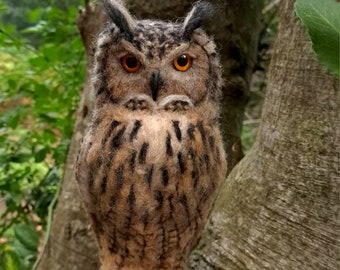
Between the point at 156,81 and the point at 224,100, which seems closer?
the point at 156,81

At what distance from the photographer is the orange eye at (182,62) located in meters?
0.55

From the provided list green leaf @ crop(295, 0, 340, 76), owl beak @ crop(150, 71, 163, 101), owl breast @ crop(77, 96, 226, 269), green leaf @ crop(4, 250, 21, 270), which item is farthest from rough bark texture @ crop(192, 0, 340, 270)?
green leaf @ crop(4, 250, 21, 270)

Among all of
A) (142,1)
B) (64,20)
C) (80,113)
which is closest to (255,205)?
(142,1)

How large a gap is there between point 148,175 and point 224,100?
1.38 ft

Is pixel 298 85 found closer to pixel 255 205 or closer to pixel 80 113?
pixel 255 205

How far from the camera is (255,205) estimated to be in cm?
67

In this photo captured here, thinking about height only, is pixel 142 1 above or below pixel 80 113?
above

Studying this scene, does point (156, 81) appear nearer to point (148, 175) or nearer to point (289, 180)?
point (148, 175)

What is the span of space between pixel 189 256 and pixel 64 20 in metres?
0.90

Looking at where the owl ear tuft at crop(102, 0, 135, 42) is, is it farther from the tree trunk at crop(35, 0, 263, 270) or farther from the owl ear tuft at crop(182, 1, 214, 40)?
the tree trunk at crop(35, 0, 263, 270)

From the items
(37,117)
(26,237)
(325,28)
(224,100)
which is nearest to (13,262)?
(26,237)

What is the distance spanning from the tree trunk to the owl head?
1.03ft

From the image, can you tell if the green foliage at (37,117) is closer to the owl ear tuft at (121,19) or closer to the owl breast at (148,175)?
the owl breast at (148,175)

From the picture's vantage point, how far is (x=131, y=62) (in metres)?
0.55
